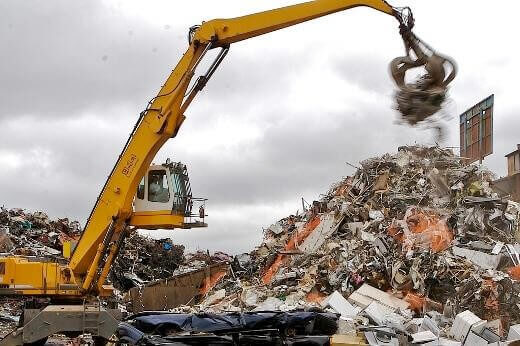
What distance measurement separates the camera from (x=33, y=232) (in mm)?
24375

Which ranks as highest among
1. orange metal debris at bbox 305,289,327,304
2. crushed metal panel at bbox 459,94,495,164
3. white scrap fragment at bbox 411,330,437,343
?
crushed metal panel at bbox 459,94,495,164

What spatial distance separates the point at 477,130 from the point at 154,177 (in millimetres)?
16262

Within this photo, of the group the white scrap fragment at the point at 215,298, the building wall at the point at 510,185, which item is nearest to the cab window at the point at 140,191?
the white scrap fragment at the point at 215,298

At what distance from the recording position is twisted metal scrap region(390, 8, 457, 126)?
11.3m

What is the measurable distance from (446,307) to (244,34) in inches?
279

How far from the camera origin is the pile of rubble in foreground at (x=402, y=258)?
1415cm

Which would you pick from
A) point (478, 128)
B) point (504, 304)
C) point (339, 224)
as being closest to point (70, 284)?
point (504, 304)

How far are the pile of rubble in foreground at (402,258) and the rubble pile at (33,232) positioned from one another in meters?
6.13

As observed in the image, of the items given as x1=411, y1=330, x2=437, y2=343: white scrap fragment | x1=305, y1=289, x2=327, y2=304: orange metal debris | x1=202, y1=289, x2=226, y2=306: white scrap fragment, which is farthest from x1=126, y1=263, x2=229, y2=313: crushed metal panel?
x1=411, y1=330, x2=437, y2=343: white scrap fragment

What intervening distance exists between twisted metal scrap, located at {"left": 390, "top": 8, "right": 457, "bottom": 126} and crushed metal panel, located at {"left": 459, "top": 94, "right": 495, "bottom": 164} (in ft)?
42.1

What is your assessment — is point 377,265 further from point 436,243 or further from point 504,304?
point 504,304

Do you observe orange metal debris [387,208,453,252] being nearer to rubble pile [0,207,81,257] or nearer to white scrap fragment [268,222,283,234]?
white scrap fragment [268,222,283,234]

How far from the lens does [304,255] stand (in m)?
19.4

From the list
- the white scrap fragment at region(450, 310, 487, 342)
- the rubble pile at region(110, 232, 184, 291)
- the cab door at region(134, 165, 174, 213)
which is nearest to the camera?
the white scrap fragment at region(450, 310, 487, 342)
